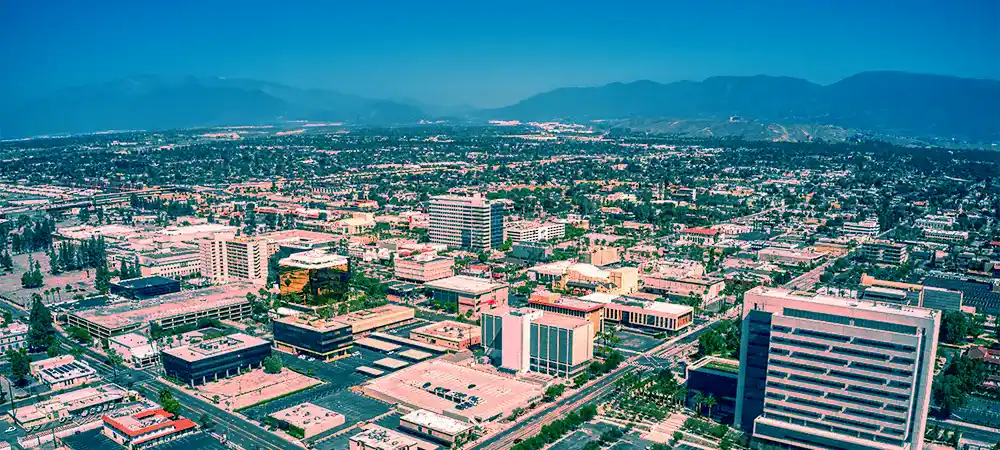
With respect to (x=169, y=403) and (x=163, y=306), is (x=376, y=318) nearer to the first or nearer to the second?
(x=163, y=306)

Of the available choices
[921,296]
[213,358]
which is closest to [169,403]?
[213,358]

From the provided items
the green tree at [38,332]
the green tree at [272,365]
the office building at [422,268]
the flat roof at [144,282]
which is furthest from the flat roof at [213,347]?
the office building at [422,268]

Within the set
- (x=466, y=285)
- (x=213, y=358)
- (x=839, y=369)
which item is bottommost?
(x=213, y=358)

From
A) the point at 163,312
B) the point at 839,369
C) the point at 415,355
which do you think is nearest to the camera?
the point at 839,369

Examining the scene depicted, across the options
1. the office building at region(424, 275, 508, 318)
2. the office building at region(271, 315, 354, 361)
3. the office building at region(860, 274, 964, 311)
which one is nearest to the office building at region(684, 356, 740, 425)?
the office building at region(860, 274, 964, 311)

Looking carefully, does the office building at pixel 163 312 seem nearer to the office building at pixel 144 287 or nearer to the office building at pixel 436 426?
Result: the office building at pixel 144 287

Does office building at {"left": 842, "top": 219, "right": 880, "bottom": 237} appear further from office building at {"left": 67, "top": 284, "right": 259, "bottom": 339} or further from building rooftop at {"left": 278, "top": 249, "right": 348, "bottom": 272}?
office building at {"left": 67, "top": 284, "right": 259, "bottom": 339}

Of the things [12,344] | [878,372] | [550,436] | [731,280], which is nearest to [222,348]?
[12,344]
